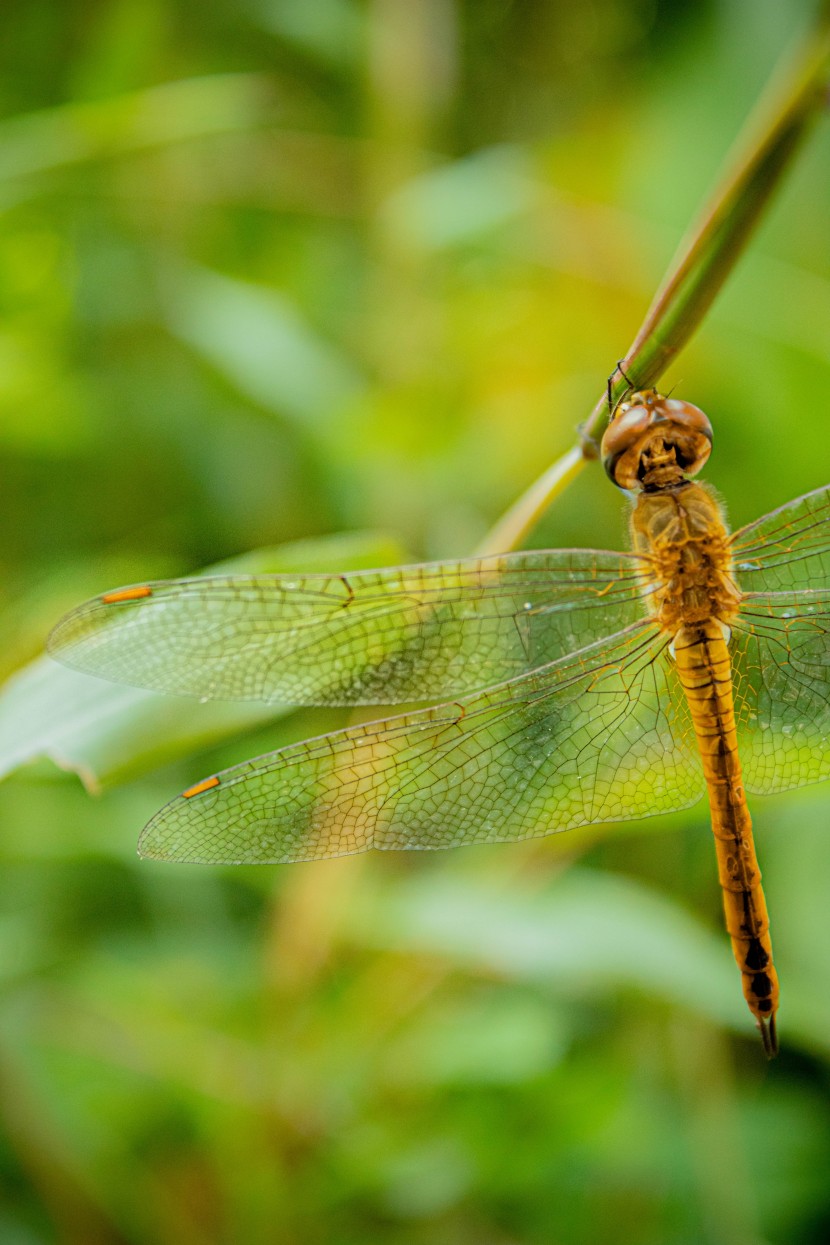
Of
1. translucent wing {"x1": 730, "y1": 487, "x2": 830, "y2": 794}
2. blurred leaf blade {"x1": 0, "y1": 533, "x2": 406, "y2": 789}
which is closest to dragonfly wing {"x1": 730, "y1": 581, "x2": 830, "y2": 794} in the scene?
translucent wing {"x1": 730, "y1": 487, "x2": 830, "y2": 794}

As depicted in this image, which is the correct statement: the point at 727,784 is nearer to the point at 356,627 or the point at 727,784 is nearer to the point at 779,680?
the point at 779,680

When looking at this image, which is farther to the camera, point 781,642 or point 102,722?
point 781,642

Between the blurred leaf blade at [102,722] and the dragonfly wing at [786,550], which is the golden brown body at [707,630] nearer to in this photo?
the dragonfly wing at [786,550]

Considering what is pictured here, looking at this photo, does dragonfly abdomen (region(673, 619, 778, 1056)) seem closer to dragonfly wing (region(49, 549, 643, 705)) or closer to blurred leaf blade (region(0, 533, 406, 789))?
dragonfly wing (region(49, 549, 643, 705))

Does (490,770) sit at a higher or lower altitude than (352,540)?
lower

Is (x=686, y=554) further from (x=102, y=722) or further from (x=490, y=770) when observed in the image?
(x=102, y=722)

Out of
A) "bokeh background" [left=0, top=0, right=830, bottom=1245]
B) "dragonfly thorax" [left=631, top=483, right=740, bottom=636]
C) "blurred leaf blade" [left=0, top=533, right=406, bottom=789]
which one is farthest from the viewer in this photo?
"bokeh background" [left=0, top=0, right=830, bottom=1245]

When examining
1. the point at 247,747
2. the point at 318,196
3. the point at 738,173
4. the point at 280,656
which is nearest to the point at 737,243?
the point at 738,173

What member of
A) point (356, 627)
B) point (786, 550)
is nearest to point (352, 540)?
point (356, 627)
